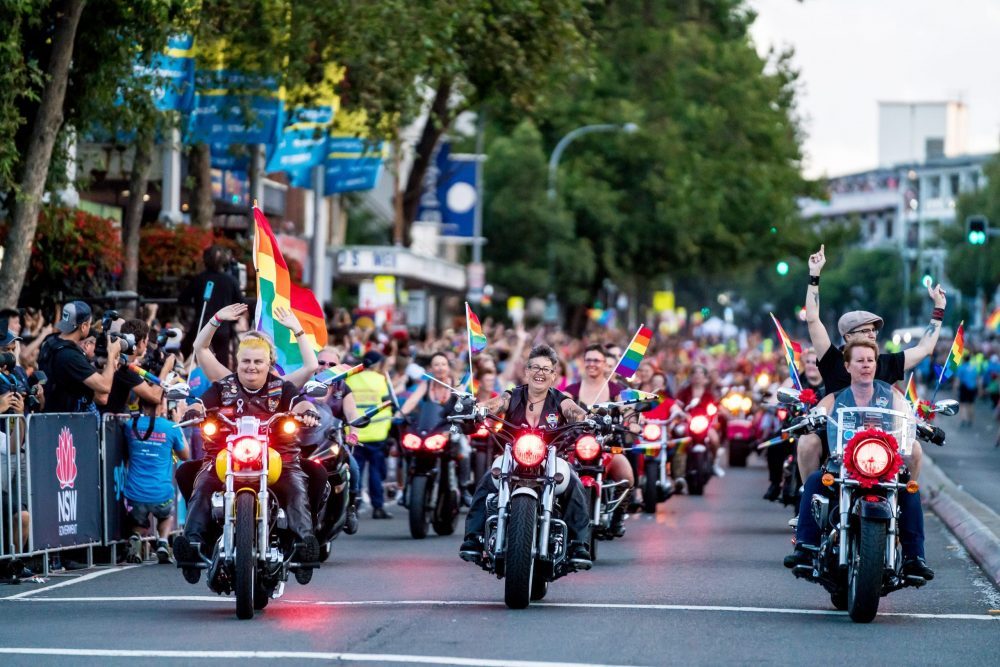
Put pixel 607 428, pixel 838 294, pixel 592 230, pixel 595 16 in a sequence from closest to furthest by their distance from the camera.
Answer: pixel 607 428 → pixel 595 16 → pixel 592 230 → pixel 838 294

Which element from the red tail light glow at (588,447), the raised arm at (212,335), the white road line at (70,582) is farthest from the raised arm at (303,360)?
the white road line at (70,582)

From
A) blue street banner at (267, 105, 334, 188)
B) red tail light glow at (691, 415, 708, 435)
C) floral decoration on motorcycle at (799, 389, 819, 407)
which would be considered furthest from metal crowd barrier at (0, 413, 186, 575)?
blue street banner at (267, 105, 334, 188)

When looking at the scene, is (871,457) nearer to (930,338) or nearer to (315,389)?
(930,338)

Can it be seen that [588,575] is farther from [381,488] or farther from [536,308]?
[536,308]

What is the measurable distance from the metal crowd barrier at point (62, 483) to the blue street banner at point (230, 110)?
10.1 meters

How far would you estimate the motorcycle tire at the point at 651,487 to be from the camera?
2141 centimetres

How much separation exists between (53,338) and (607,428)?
4.15 metres

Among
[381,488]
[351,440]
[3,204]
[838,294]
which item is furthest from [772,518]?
[838,294]

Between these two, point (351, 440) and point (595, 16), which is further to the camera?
point (595, 16)

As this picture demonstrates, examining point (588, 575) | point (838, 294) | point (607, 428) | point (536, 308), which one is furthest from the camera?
point (838, 294)

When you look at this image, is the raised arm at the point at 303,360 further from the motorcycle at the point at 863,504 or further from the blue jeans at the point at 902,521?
the blue jeans at the point at 902,521

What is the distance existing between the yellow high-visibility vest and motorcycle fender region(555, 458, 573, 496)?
27.9 feet

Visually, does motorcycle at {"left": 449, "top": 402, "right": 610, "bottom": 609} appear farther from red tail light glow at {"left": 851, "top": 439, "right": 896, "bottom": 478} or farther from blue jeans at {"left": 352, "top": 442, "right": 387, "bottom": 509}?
blue jeans at {"left": 352, "top": 442, "right": 387, "bottom": 509}

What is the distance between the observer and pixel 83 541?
49.5 ft
